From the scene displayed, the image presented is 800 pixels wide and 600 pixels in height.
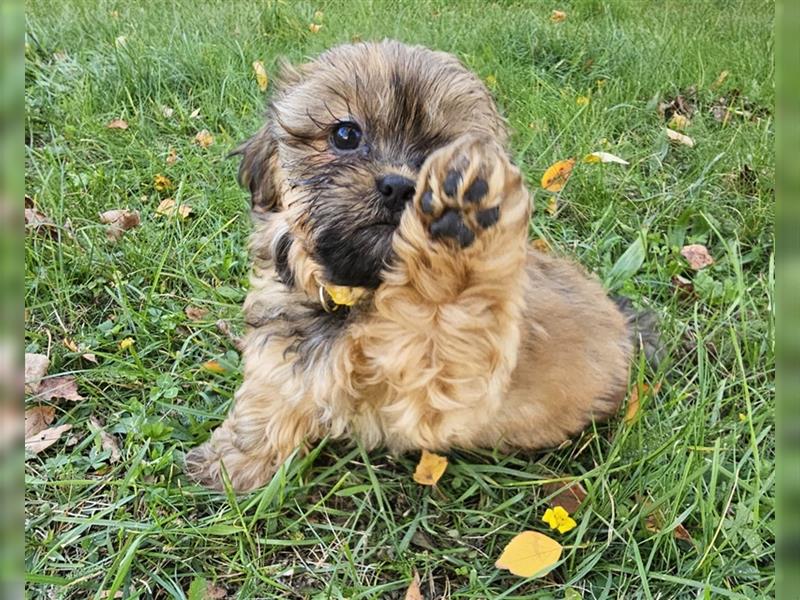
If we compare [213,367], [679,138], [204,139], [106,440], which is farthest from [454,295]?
[679,138]

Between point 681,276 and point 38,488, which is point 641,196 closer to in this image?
point 681,276

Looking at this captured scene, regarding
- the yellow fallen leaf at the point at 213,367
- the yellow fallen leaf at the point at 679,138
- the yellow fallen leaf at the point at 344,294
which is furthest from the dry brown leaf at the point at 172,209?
the yellow fallen leaf at the point at 679,138

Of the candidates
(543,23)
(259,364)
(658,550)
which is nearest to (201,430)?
(259,364)

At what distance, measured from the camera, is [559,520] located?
2006mm

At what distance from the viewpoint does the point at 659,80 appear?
4.30 m

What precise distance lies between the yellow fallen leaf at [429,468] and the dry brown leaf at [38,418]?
1252mm

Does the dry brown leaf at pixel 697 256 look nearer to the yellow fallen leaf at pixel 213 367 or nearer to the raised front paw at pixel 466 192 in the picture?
the raised front paw at pixel 466 192

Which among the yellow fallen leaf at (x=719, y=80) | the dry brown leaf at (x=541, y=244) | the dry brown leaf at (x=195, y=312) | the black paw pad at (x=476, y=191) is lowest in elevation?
the dry brown leaf at (x=195, y=312)

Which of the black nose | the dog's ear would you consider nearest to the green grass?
the dog's ear

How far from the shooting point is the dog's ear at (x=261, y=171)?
2.15m

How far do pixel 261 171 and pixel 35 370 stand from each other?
1.09 meters

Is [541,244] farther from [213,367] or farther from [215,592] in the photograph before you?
[215,592]

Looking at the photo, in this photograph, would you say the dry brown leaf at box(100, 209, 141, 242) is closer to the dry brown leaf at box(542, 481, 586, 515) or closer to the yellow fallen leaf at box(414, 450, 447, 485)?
the yellow fallen leaf at box(414, 450, 447, 485)

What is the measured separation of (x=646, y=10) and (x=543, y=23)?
1.53 meters
